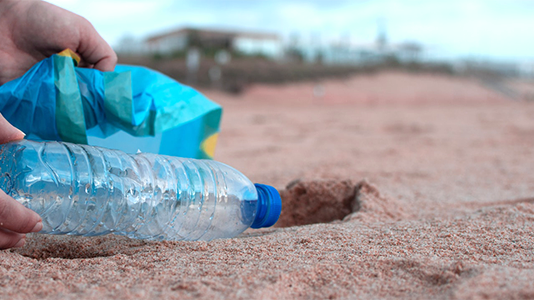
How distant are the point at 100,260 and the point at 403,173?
2.87 m

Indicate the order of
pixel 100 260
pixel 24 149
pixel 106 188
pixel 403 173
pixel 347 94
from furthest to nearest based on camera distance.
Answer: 1. pixel 347 94
2. pixel 403 173
3. pixel 106 188
4. pixel 24 149
5. pixel 100 260

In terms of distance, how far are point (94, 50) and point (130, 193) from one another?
0.68 m

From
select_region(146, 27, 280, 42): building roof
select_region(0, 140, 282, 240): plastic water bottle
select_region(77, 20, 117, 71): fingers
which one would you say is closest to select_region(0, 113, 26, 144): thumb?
select_region(0, 140, 282, 240): plastic water bottle

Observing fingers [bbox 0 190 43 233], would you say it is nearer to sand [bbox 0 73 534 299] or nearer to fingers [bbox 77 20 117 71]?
sand [bbox 0 73 534 299]

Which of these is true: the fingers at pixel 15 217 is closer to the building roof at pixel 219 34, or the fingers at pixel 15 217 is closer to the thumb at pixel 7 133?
the thumb at pixel 7 133

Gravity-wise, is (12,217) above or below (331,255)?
above

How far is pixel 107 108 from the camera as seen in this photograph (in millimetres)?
1842

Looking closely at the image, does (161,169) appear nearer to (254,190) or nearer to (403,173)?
(254,190)

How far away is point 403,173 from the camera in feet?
12.4

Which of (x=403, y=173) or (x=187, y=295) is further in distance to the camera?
(x=403, y=173)

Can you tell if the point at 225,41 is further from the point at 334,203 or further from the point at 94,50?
the point at 94,50

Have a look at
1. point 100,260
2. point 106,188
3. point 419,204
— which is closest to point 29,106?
point 106,188

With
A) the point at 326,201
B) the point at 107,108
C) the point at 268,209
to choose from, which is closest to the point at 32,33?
the point at 107,108

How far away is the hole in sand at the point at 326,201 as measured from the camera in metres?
2.31
